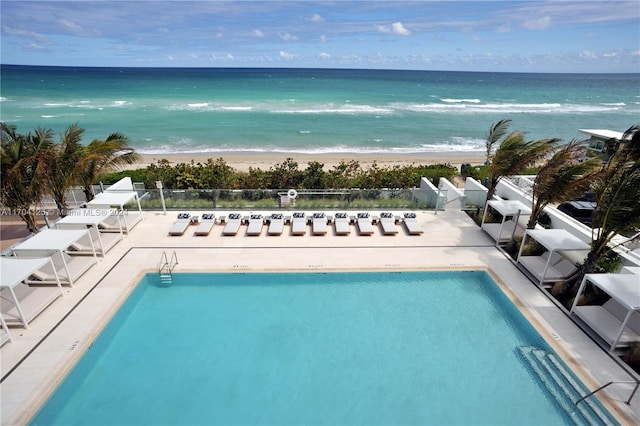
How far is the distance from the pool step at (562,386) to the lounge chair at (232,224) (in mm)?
10538

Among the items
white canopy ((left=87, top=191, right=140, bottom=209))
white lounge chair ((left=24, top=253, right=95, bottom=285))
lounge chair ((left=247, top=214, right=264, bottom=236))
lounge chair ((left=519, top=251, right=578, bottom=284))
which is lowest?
lounge chair ((left=519, top=251, right=578, bottom=284))

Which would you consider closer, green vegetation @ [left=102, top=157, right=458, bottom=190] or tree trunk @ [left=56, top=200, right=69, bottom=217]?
tree trunk @ [left=56, top=200, right=69, bottom=217]

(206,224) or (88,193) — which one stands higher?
(88,193)

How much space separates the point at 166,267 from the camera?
12.0 meters

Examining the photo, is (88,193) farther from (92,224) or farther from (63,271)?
(63,271)

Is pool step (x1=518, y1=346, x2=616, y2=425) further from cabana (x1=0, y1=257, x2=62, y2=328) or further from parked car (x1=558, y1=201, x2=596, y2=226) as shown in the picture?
cabana (x1=0, y1=257, x2=62, y2=328)

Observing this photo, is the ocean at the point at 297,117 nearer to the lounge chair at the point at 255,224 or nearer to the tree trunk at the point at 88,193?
the tree trunk at the point at 88,193

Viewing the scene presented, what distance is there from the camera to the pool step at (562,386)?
7270 millimetres

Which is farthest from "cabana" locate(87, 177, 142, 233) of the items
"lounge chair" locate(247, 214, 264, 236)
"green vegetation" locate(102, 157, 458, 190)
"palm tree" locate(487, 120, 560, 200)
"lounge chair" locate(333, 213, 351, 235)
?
"palm tree" locate(487, 120, 560, 200)

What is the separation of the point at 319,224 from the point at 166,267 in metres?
6.05

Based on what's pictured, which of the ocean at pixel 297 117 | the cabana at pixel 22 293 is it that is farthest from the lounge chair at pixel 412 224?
the ocean at pixel 297 117

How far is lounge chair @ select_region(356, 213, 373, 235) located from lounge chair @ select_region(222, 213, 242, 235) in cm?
509

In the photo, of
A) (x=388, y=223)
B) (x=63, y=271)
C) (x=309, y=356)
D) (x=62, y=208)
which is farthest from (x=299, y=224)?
(x=62, y=208)

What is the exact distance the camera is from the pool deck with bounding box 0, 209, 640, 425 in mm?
7949
